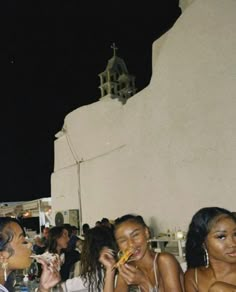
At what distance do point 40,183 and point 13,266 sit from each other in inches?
1412

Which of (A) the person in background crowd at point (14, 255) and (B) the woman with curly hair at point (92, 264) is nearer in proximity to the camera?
(A) the person in background crowd at point (14, 255)

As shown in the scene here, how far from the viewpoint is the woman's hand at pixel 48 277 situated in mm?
2262

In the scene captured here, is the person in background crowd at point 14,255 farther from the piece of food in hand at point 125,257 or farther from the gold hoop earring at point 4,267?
the piece of food in hand at point 125,257

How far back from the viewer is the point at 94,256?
325 cm

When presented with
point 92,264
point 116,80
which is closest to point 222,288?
point 92,264

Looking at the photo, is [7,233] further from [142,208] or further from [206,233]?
[142,208]

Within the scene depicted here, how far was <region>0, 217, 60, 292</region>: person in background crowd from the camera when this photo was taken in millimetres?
2129

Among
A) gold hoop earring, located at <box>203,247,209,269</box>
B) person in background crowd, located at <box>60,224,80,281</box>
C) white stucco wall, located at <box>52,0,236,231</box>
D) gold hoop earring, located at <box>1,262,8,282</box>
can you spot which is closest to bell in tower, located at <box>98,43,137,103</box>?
white stucco wall, located at <box>52,0,236,231</box>

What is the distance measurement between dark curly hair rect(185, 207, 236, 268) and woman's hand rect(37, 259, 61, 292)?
2.96ft

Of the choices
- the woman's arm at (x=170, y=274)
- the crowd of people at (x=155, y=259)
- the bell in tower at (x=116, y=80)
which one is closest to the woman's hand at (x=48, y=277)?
the crowd of people at (x=155, y=259)

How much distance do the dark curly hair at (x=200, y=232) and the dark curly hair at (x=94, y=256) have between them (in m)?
0.86

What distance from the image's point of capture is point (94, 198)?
52.6 feet

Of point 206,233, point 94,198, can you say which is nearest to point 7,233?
point 206,233

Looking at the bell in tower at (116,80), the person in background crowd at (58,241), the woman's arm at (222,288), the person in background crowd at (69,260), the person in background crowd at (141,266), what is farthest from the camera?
the bell in tower at (116,80)
